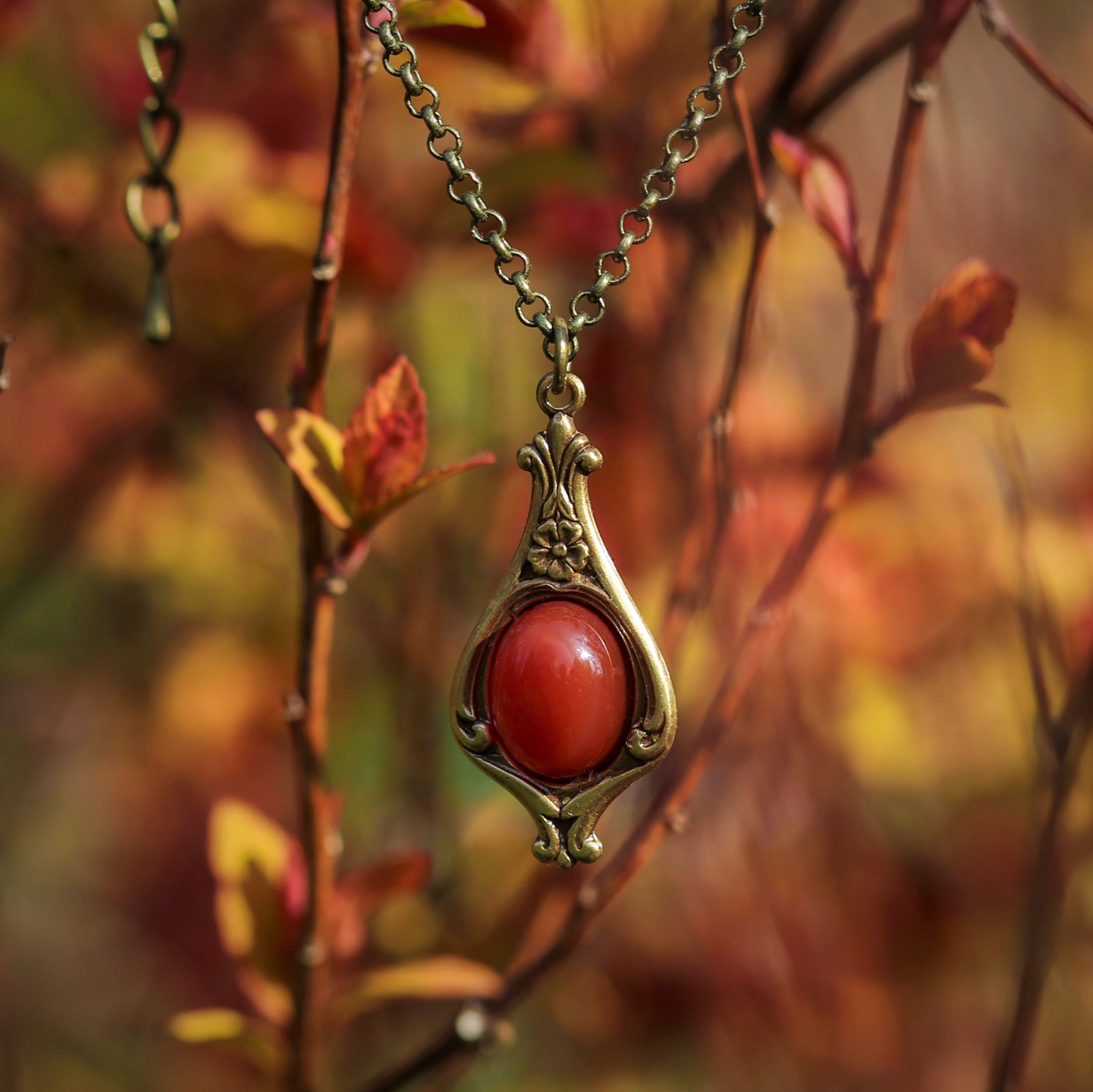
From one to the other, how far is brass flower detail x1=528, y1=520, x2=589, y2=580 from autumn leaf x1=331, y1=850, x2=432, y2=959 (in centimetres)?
16

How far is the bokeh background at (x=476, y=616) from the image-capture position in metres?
0.76

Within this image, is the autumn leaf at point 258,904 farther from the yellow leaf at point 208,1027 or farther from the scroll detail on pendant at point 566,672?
the scroll detail on pendant at point 566,672

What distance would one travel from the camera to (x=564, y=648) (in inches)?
17.2

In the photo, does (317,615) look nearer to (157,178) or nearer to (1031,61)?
(157,178)

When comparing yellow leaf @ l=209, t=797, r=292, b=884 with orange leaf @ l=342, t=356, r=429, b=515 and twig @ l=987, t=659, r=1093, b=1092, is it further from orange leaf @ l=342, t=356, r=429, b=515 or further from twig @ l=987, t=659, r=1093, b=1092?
twig @ l=987, t=659, r=1093, b=1092

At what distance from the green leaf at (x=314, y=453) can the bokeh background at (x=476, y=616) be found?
293mm

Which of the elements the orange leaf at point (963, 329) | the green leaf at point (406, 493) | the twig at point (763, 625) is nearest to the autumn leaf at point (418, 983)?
the twig at point (763, 625)

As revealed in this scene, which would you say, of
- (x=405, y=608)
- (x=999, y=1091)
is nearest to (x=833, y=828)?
(x=999, y=1091)

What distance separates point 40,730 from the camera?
872 millimetres

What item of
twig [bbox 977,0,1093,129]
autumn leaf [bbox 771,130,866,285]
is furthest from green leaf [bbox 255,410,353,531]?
twig [bbox 977,0,1093,129]

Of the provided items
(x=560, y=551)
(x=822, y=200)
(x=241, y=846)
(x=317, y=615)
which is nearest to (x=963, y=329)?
(x=822, y=200)

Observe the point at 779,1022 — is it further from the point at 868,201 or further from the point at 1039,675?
the point at 868,201

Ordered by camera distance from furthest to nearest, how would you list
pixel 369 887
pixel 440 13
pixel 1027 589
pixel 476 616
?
pixel 476 616 < pixel 1027 589 < pixel 369 887 < pixel 440 13

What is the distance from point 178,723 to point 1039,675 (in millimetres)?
637
